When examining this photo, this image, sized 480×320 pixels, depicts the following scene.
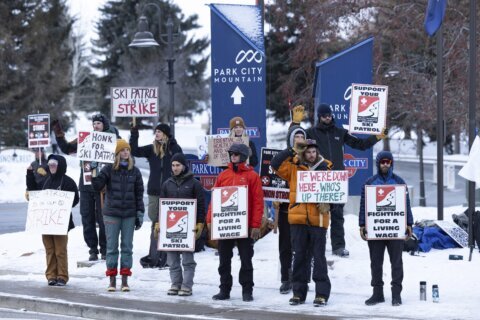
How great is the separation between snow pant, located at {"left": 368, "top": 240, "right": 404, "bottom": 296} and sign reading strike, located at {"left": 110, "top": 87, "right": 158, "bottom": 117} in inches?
175

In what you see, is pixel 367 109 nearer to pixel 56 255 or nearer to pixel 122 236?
pixel 122 236

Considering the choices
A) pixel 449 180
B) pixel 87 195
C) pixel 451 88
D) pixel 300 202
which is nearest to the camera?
pixel 300 202

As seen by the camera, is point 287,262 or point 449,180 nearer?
point 287,262

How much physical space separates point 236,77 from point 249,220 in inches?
151

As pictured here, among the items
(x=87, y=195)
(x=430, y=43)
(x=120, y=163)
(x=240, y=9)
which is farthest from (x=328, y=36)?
(x=120, y=163)

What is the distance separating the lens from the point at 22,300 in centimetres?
1196

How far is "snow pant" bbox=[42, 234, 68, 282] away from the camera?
12.9 metres

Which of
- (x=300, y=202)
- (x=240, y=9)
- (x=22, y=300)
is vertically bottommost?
(x=22, y=300)

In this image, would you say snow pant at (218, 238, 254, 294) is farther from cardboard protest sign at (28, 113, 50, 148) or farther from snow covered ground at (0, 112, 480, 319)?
cardboard protest sign at (28, 113, 50, 148)

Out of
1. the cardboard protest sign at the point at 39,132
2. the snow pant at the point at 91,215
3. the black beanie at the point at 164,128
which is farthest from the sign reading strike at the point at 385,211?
the cardboard protest sign at the point at 39,132

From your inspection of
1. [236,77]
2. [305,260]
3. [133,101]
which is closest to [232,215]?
[305,260]

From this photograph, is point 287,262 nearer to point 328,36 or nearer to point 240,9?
point 240,9

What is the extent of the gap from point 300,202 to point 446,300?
81.7 inches

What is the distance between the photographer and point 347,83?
15703 millimetres
